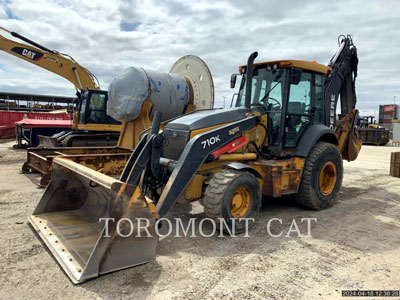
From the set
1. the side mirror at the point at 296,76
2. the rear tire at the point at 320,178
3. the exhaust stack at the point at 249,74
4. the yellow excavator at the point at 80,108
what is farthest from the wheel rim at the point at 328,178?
the yellow excavator at the point at 80,108

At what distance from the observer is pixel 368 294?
2.85 meters

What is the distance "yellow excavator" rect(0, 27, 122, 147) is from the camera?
10.9 metres

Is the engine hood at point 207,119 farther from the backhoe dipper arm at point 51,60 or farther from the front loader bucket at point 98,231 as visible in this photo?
the backhoe dipper arm at point 51,60

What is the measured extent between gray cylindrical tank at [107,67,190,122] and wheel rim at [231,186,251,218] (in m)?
4.68

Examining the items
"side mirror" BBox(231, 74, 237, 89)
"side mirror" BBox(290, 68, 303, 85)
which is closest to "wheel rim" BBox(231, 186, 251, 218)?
"side mirror" BBox(290, 68, 303, 85)

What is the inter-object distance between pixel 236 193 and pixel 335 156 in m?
2.41

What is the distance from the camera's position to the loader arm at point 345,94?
6309mm

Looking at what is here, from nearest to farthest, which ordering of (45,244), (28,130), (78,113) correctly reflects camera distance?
(45,244) → (78,113) → (28,130)

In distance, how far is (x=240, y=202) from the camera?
4312 mm

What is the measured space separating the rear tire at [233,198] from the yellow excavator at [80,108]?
777 centimetres

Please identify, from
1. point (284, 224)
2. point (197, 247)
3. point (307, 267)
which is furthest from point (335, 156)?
point (197, 247)

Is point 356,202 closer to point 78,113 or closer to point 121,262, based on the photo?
point 121,262

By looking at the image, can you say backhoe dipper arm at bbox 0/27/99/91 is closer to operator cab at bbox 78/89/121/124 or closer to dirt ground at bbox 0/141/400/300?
operator cab at bbox 78/89/121/124

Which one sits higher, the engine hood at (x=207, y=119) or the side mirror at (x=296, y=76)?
the side mirror at (x=296, y=76)
